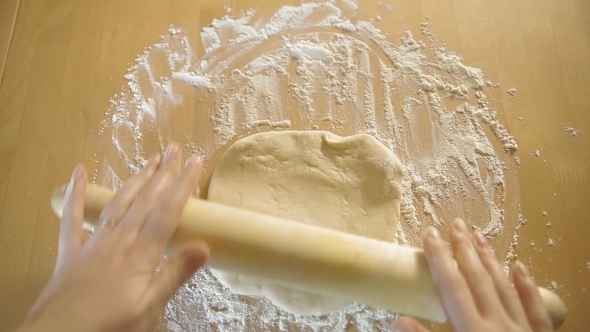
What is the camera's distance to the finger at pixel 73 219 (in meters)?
0.79

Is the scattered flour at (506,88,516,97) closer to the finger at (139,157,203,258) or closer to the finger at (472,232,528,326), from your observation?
the finger at (472,232,528,326)

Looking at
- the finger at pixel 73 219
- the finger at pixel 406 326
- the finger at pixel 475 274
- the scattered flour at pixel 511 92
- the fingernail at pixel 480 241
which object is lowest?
the finger at pixel 406 326

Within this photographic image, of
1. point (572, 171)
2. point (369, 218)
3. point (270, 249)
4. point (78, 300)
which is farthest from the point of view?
point (572, 171)

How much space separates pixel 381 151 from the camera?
1.08m

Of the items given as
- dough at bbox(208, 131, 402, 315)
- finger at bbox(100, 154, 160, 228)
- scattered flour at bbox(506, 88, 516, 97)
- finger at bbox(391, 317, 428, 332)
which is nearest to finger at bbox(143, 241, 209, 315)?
finger at bbox(100, 154, 160, 228)

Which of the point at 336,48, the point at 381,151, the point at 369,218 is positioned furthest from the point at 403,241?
the point at 336,48

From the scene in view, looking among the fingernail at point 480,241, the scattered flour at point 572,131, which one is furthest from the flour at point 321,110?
the fingernail at point 480,241

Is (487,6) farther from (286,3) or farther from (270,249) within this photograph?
(270,249)

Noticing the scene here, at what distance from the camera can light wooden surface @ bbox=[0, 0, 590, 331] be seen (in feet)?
3.62

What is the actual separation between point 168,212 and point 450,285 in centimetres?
52

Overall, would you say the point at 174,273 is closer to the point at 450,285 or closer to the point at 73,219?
the point at 73,219

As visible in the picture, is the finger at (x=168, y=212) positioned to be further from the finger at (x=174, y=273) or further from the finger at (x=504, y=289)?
the finger at (x=504, y=289)

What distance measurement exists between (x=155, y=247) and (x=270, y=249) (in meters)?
0.21

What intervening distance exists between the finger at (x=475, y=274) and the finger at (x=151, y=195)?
571mm
